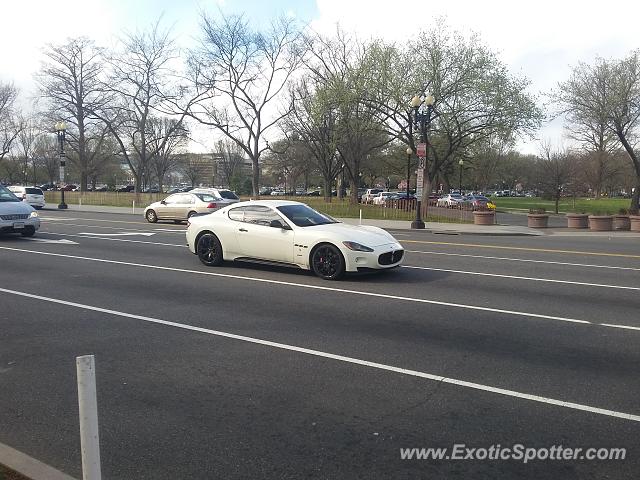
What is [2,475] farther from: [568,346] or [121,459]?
[568,346]

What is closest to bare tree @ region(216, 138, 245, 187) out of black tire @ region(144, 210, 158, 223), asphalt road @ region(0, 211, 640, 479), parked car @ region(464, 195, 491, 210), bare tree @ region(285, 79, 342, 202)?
bare tree @ region(285, 79, 342, 202)

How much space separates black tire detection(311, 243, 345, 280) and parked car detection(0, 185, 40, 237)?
1036cm

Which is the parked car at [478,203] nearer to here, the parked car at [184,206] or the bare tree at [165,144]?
the parked car at [184,206]

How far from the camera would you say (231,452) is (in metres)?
3.69

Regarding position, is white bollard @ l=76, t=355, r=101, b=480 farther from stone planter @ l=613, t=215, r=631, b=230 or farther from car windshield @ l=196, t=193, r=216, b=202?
stone planter @ l=613, t=215, r=631, b=230

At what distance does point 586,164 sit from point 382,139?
3514 cm

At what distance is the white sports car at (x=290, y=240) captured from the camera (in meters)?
9.73

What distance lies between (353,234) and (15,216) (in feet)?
36.3

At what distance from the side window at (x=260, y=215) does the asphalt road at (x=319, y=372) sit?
3.63ft

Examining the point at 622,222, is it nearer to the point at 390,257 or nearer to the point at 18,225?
the point at 390,257

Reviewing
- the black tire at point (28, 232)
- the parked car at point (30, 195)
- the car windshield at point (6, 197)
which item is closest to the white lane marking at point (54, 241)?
the black tire at point (28, 232)

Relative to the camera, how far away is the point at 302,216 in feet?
34.9

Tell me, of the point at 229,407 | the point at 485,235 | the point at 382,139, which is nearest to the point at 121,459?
the point at 229,407

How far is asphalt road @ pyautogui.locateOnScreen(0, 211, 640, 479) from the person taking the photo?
3.68m
